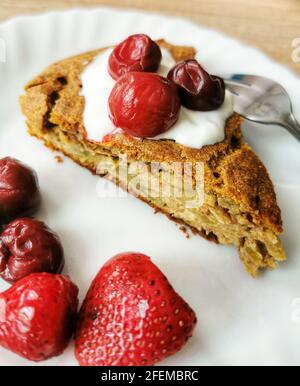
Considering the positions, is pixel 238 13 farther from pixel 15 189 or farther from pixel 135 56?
pixel 15 189

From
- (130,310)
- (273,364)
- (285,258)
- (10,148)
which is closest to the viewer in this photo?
(130,310)

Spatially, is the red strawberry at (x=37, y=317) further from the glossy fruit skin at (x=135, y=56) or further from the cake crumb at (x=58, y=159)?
the glossy fruit skin at (x=135, y=56)

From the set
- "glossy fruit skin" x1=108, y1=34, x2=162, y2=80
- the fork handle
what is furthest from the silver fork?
"glossy fruit skin" x1=108, y1=34, x2=162, y2=80

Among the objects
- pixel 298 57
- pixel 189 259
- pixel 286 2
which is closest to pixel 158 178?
pixel 189 259

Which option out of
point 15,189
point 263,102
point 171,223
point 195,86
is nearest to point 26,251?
point 15,189

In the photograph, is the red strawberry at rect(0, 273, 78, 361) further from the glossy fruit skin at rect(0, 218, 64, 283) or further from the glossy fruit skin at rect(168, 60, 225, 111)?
the glossy fruit skin at rect(168, 60, 225, 111)

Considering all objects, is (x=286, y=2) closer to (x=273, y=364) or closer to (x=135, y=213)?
(x=135, y=213)
